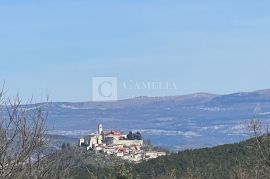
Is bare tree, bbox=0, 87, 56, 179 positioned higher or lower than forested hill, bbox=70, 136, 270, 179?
higher

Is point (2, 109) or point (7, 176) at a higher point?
point (2, 109)

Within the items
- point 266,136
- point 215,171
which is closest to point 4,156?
point 266,136

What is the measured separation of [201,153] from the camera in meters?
49.8

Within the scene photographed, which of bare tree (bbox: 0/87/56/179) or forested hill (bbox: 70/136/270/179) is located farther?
forested hill (bbox: 70/136/270/179)

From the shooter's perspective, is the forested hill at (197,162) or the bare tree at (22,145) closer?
the bare tree at (22,145)

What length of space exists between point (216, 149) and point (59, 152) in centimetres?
3863

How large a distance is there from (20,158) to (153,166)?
38.1 metres

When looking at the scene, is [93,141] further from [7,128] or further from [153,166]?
[7,128]

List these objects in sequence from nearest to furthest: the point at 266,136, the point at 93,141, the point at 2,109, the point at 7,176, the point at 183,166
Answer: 1. the point at 7,176
2. the point at 2,109
3. the point at 266,136
4. the point at 183,166
5. the point at 93,141

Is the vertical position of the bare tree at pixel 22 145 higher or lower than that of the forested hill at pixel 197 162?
higher

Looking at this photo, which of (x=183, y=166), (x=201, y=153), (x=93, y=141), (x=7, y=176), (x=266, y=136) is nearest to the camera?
(x=7, y=176)

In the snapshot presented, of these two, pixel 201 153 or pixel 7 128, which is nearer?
pixel 7 128

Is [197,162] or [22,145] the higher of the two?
[22,145]

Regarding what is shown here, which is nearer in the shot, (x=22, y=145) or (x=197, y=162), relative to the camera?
(x=22, y=145)
